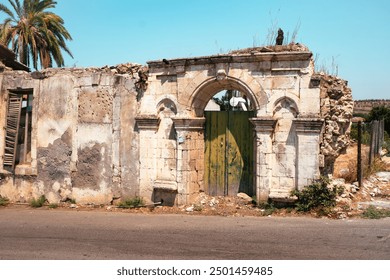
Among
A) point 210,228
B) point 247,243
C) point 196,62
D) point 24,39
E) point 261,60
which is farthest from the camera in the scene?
point 24,39

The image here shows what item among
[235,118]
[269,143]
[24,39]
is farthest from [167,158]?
[24,39]

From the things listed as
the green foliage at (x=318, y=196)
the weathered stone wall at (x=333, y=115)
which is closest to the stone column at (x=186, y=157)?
the green foliage at (x=318, y=196)

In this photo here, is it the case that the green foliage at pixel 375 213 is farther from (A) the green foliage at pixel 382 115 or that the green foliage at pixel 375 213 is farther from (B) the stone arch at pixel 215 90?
(A) the green foliage at pixel 382 115

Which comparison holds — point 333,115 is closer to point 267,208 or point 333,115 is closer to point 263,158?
point 263,158

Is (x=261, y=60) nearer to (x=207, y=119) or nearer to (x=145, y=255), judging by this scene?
(x=207, y=119)

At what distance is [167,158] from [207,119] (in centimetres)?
146

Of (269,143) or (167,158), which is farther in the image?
(167,158)

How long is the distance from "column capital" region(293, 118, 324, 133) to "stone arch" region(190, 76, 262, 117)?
972 millimetres

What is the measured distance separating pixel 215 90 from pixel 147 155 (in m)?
2.43

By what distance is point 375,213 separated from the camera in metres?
7.09

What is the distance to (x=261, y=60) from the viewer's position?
7.91 meters

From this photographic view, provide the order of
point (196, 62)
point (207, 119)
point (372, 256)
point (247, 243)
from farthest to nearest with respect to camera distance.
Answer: point (207, 119), point (196, 62), point (247, 243), point (372, 256)

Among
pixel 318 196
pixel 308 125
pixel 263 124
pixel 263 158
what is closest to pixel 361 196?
pixel 318 196

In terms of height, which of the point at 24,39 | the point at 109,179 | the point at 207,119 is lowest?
the point at 109,179
